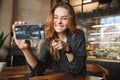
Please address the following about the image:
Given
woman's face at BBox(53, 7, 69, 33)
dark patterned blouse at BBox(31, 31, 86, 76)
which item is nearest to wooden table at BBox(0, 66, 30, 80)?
dark patterned blouse at BBox(31, 31, 86, 76)

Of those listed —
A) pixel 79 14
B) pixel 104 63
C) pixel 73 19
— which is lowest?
pixel 104 63

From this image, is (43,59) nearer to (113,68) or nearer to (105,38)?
(113,68)

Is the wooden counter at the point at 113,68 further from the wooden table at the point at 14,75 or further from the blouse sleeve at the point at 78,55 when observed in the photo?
the wooden table at the point at 14,75

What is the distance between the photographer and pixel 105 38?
4.17 m

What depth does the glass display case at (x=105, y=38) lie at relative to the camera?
3.92 meters

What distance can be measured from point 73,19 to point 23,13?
3.94 metres

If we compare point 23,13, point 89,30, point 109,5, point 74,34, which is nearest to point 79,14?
point 89,30

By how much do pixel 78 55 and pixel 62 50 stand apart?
0.40 ft

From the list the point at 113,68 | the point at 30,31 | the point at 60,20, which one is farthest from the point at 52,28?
the point at 113,68

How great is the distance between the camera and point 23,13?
5000mm

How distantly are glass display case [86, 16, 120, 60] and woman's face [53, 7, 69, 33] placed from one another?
2847 millimetres

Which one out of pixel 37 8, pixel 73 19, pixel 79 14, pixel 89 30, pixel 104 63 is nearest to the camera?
pixel 73 19

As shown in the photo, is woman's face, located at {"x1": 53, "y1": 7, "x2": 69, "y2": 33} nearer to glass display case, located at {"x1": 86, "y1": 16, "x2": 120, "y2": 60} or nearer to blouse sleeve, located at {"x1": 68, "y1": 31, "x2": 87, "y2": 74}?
blouse sleeve, located at {"x1": 68, "y1": 31, "x2": 87, "y2": 74}

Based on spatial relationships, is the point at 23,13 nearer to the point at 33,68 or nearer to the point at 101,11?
the point at 101,11
